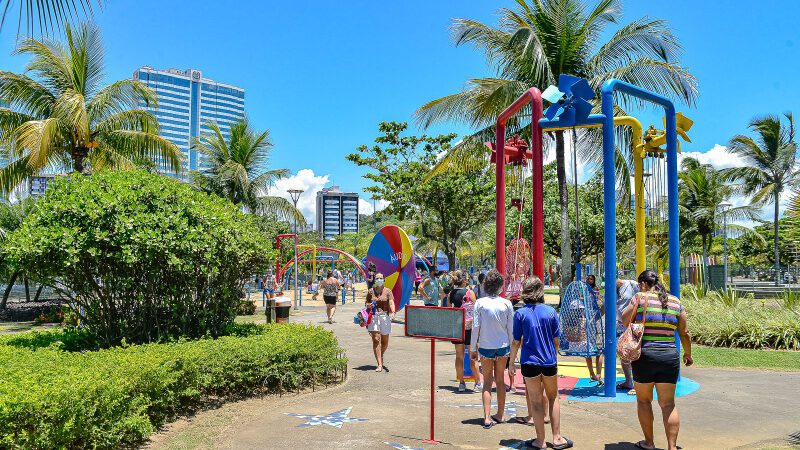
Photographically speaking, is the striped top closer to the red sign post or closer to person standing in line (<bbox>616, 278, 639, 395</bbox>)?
the red sign post

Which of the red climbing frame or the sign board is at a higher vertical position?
the red climbing frame

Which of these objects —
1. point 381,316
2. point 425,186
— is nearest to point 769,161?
point 425,186

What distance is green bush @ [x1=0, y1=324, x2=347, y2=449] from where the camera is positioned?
4816mm

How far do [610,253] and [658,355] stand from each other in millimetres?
2927

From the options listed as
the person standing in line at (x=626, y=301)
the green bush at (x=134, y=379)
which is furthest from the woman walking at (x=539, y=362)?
the green bush at (x=134, y=379)

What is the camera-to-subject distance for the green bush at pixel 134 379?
4.82 m

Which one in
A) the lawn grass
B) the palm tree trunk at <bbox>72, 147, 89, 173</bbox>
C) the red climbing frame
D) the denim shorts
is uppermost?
the palm tree trunk at <bbox>72, 147, 89, 173</bbox>

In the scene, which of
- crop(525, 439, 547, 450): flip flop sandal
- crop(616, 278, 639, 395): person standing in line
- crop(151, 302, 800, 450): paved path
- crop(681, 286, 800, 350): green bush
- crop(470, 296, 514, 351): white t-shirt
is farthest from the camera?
crop(681, 286, 800, 350): green bush

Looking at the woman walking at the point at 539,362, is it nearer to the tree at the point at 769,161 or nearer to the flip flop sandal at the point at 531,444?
the flip flop sandal at the point at 531,444

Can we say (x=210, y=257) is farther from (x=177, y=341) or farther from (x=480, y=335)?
(x=480, y=335)

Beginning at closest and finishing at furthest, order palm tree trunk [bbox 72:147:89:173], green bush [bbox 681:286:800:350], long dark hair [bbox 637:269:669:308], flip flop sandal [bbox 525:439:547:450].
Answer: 1. long dark hair [bbox 637:269:669:308]
2. flip flop sandal [bbox 525:439:547:450]
3. green bush [bbox 681:286:800:350]
4. palm tree trunk [bbox 72:147:89:173]

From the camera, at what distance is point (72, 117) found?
13.4m

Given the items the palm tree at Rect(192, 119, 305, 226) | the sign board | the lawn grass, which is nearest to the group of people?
the sign board

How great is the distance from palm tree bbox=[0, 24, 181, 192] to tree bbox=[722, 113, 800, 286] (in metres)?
27.4
